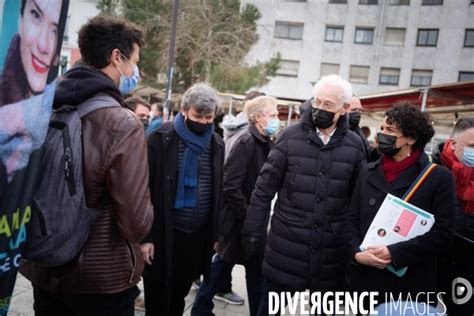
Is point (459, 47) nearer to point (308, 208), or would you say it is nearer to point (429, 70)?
point (429, 70)

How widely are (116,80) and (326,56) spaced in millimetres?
32635

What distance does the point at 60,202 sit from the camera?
5.57 feet

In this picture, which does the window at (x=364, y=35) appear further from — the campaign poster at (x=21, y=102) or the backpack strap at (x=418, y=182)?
the campaign poster at (x=21, y=102)

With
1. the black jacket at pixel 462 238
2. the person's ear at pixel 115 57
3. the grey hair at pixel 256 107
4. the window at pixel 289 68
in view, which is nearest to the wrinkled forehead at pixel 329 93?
the grey hair at pixel 256 107

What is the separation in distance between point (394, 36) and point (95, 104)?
34.0 m

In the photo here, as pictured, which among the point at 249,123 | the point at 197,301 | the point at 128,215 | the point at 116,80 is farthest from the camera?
the point at 249,123

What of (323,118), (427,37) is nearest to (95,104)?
(323,118)

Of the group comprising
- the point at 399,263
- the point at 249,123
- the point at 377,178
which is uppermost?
the point at 249,123

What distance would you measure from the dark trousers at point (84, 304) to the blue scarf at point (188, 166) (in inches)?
40.0

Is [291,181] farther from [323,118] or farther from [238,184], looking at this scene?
[238,184]

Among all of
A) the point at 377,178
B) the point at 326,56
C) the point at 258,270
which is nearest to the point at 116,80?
the point at 377,178

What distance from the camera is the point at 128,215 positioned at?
188 cm

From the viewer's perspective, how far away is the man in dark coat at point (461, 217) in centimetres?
325

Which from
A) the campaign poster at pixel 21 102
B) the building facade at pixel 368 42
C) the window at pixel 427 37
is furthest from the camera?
the window at pixel 427 37
